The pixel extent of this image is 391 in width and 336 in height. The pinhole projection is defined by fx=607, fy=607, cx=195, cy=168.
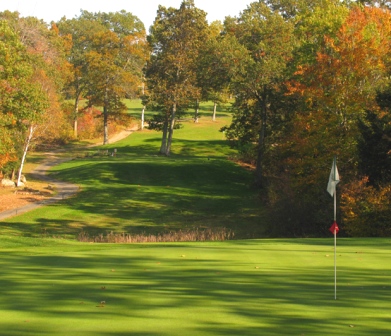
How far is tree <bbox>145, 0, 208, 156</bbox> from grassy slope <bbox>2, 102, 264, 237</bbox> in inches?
276

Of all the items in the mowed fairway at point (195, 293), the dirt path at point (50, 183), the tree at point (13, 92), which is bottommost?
the dirt path at point (50, 183)

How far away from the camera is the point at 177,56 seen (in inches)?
Result: 2534

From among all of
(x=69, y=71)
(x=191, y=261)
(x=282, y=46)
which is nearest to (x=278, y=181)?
(x=282, y=46)

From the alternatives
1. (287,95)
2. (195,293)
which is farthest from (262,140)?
(195,293)

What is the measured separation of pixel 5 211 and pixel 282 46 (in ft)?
79.4

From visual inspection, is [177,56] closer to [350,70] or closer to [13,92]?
[13,92]

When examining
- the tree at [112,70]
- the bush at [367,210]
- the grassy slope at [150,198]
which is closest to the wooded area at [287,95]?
the bush at [367,210]

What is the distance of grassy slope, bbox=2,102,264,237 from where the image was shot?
1549 inches

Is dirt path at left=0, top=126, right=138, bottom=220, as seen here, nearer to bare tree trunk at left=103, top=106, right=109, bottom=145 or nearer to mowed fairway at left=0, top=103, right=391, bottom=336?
bare tree trunk at left=103, top=106, right=109, bottom=145

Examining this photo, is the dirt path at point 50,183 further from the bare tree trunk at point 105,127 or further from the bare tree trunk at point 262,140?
the bare tree trunk at point 262,140

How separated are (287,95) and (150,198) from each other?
45.3ft

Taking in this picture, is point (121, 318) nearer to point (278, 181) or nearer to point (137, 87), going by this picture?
point (278, 181)

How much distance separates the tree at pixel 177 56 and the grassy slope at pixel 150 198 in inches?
276

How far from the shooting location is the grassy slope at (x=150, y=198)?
129 feet
